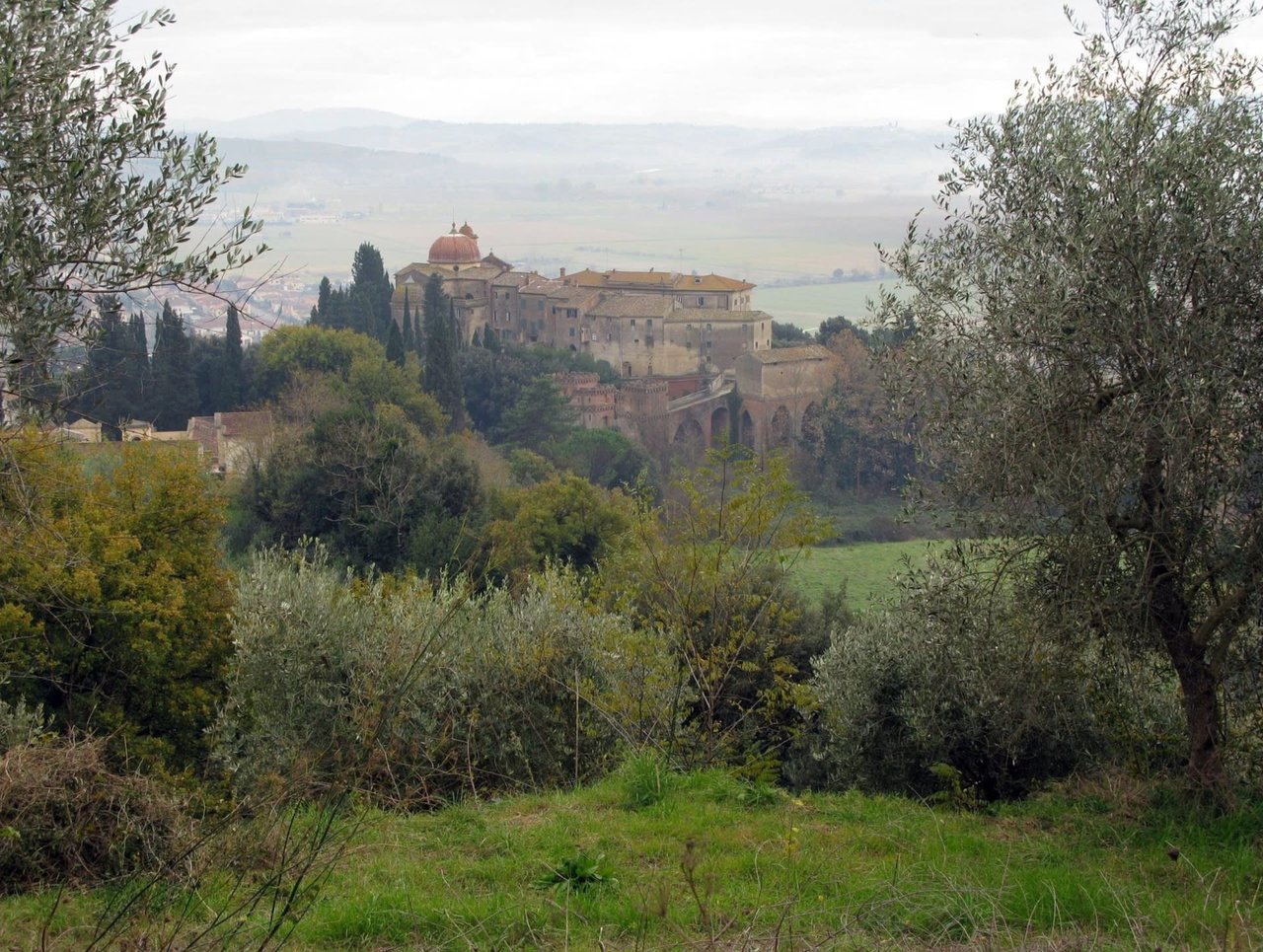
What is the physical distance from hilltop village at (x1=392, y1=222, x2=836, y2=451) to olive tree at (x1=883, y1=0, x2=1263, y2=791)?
159 ft

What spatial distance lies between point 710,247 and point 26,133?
123m

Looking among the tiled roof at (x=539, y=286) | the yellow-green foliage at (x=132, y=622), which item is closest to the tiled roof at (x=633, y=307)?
the tiled roof at (x=539, y=286)

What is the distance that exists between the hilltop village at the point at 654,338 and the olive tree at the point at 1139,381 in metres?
48.4

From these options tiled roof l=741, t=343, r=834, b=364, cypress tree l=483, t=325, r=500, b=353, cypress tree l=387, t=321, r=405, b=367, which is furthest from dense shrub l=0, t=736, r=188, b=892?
tiled roof l=741, t=343, r=834, b=364

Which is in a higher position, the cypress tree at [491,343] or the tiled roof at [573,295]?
the tiled roof at [573,295]

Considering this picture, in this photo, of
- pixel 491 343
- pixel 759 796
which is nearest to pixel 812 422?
pixel 491 343

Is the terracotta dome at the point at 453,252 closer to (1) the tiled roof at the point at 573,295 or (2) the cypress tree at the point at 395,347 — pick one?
(1) the tiled roof at the point at 573,295

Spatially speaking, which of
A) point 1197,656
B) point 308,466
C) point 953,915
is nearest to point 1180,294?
point 1197,656

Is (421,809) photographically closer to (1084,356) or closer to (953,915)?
(953,915)

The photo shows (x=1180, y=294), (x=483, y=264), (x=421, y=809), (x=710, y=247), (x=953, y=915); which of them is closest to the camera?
(x=953, y=915)

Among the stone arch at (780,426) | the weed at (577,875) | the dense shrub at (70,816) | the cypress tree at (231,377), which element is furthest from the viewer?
the stone arch at (780,426)

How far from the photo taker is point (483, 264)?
242 feet

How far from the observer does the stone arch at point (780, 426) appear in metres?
54.1

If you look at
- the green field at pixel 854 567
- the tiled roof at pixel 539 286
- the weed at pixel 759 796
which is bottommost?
the green field at pixel 854 567
